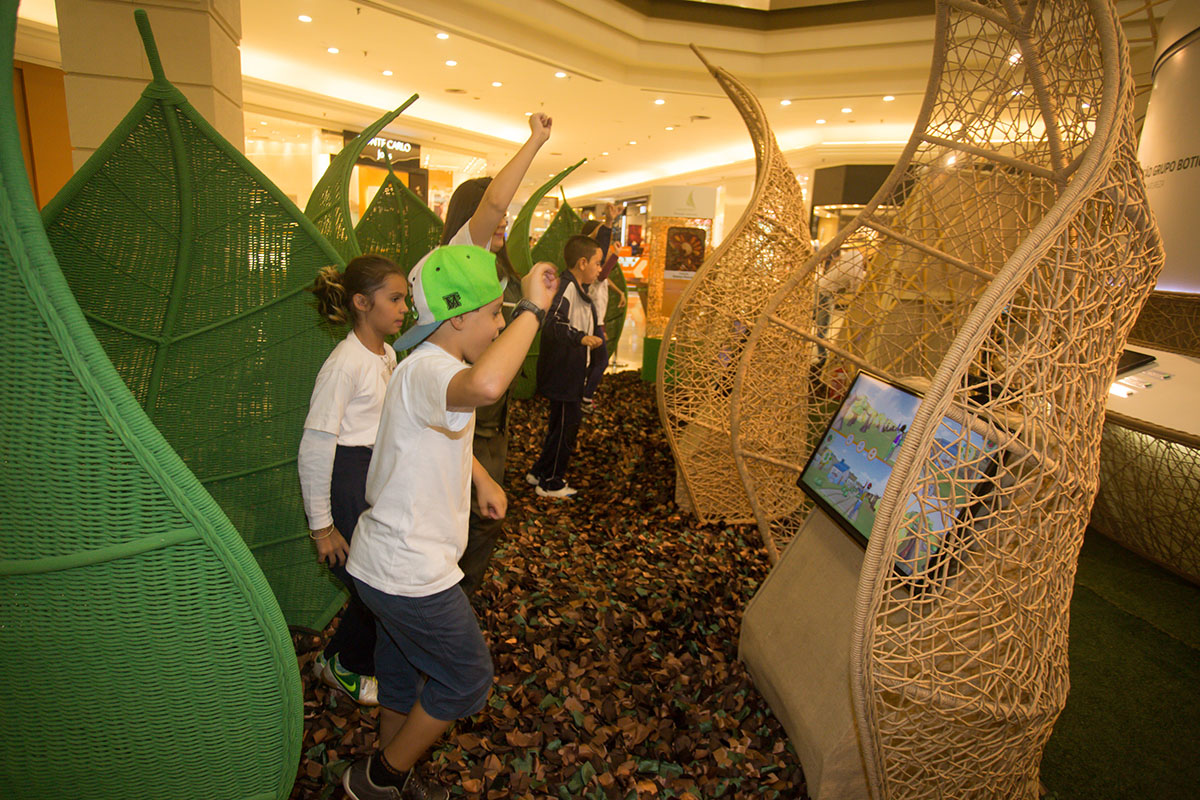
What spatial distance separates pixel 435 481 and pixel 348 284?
79 centimetres

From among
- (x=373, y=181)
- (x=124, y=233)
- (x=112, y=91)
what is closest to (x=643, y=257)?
(x=373, y=181)

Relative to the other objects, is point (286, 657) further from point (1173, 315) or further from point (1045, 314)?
point (1173, 315)

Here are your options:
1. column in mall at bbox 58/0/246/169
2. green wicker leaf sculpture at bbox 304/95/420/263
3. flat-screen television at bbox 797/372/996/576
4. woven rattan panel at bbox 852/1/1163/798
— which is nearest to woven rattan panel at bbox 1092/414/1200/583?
flat-screen television at bbox 797/372/996/576

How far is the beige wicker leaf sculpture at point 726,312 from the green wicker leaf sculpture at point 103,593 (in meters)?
2.53

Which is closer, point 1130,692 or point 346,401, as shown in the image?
point 346,401

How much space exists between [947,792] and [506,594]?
1714mm

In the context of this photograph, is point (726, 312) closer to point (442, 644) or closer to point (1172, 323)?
point (442, 644)

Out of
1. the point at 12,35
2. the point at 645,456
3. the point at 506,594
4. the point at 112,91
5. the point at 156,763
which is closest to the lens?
the point at 12,35

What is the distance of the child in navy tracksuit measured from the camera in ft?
12.3

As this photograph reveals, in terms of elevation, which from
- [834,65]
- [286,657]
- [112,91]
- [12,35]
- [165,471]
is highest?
[834,65]

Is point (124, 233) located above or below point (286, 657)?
above

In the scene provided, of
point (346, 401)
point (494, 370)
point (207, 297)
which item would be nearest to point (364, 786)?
point (346, 401)

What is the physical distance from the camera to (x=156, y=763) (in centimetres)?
119

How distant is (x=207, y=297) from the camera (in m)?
2.03
